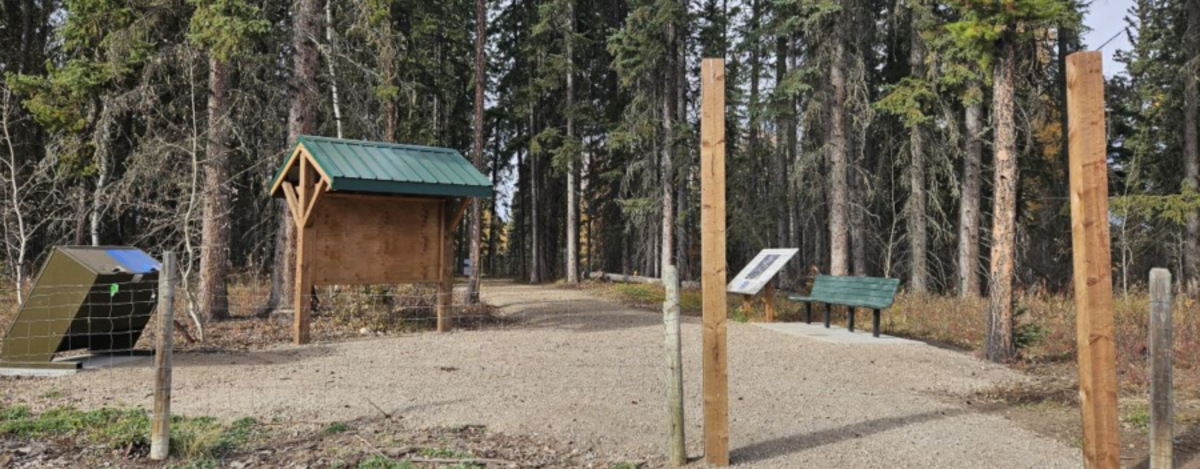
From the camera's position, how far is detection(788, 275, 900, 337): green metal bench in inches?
410

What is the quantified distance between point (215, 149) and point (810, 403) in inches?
419

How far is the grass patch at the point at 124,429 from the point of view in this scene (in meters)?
4.71

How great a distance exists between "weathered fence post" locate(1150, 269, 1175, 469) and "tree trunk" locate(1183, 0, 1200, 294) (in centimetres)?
1622

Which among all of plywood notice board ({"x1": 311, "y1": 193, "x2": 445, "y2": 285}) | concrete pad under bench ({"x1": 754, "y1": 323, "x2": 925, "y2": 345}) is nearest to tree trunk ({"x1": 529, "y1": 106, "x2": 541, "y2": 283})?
concrete pad under bench ({"x1": 754, "y1": 323, "x2": 925, "y2": 345})

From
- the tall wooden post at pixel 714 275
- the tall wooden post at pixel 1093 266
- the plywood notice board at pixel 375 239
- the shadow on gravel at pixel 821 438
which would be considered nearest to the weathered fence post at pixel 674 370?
the tall wooden post at pixel 714 275

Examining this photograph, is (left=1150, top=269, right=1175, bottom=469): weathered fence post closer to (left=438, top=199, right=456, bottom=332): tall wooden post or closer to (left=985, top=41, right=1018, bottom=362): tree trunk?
(left=985, top=41, right=1018, bottom=362): tree trunk

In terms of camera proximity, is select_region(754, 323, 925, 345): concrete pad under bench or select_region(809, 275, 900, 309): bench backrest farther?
select_region(754, 323, 925, 345): concrete pad under bench

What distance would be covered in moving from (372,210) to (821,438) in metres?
7.83

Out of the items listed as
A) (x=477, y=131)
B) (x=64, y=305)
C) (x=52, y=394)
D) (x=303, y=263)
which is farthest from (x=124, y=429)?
(x=477, y=131)

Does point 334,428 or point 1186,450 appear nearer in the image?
point 1186,450

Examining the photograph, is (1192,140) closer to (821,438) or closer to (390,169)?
(821,438)

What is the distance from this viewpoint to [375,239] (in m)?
10.9

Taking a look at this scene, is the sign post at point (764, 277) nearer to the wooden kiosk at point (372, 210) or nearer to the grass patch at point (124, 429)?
the wooden kiosk at point (372, 210)

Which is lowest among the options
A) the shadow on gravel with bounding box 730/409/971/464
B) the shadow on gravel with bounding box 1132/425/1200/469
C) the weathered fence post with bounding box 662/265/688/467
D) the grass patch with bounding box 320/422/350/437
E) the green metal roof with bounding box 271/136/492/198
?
the shadow on gravel with bounding box 1132/425/1200/469
